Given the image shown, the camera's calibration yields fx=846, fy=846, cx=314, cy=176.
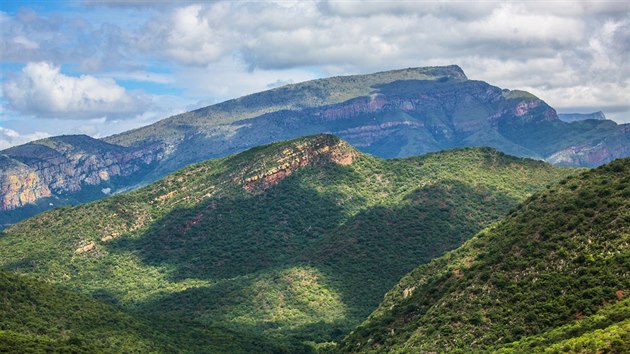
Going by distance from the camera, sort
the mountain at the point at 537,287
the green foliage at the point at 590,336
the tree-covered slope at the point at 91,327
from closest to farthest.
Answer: the green foliage at the point at 590,336 < the mountain at the point at 537,287 < the tree-covered slope at the point at 91,327

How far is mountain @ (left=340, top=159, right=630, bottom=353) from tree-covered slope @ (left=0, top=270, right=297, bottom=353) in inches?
1129

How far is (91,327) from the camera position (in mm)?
145500

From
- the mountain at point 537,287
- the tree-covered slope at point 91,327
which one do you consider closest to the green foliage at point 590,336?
the mountain at point 537,287

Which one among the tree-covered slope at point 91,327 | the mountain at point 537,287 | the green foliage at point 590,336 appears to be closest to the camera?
the green foliage at point 590,336

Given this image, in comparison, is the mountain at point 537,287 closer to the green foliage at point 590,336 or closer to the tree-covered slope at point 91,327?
the green foliage at point 590,336

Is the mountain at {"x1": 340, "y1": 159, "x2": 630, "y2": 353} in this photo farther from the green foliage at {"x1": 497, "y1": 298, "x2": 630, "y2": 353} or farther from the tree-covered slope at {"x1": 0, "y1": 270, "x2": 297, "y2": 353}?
the tree-covered slope at {"x1": 0, "y1": 270, "x2": 297, "y2": 353}

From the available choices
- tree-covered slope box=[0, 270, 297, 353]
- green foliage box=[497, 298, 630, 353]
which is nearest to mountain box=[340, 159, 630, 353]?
green foliage box=[497, 298, 630, 353]

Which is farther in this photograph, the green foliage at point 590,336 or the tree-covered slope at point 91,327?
the tree-covered slope at point 91,327

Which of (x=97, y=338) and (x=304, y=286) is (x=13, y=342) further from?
(x=304, y=286)

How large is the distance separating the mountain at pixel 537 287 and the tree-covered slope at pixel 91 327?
28.7m

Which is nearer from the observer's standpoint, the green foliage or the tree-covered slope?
the green foliage

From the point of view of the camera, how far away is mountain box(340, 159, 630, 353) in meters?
100

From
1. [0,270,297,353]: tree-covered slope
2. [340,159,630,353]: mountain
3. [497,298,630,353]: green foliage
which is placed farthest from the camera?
[0,270,297,353]: tree-covered slope

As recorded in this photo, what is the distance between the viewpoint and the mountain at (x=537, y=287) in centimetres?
10031
